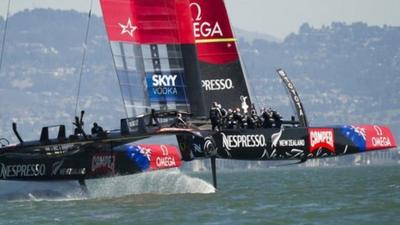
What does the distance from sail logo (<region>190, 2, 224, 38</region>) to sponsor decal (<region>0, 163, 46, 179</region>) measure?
518 cm

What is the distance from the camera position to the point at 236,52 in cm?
3089

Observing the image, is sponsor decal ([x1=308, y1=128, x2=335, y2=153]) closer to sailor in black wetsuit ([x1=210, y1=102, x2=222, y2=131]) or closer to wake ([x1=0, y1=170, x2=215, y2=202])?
sailor in black wetsuit ([x1=210, y1=102, x2=222, y2=131])

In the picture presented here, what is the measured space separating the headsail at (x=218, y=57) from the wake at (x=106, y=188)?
2259 mm

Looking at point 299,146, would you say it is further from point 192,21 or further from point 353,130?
point 192,21

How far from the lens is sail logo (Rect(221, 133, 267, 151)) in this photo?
27.7m


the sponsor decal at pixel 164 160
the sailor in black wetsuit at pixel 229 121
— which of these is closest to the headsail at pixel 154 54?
the sailor in black wetsuit at pixel 229 121

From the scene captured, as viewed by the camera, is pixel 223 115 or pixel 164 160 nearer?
pixel 223 115

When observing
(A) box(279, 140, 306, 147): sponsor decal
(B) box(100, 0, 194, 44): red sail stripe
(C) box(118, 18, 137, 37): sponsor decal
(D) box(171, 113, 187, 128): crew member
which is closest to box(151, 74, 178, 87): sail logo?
(B) box(100, 0, 194, 44): red sail stripe

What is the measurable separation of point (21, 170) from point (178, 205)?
233 inches

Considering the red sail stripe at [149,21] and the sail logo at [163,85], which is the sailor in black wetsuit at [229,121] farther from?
the red sail stripe at [149,21]

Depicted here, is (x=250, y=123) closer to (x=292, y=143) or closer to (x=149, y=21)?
(x=292, y=143)

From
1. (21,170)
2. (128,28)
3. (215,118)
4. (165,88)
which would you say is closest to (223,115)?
(215,118)

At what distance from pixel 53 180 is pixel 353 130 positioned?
23.9ft

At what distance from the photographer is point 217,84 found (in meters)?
30.4
